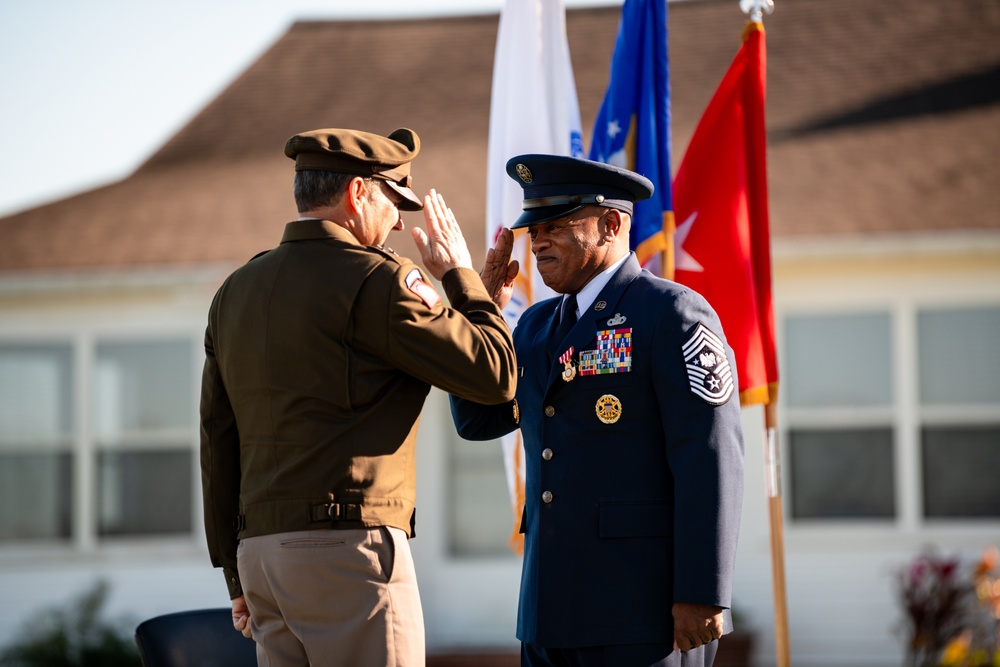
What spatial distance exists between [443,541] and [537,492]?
19.2 feet

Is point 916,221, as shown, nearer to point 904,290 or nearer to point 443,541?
point 904,290

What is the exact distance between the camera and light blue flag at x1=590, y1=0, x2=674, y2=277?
4727 millimetres

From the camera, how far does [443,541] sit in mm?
9078

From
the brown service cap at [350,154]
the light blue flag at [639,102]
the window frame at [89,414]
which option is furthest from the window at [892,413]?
the brown service cap at [350,154]

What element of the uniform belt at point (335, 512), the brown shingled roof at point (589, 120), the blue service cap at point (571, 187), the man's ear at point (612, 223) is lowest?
the uniform belt at point (335, 512)

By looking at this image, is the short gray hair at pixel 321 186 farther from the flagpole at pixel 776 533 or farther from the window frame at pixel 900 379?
the window frame at pixel 900 379

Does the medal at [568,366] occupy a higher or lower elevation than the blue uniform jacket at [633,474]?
higher

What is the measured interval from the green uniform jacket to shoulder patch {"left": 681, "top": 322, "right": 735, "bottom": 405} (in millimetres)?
465

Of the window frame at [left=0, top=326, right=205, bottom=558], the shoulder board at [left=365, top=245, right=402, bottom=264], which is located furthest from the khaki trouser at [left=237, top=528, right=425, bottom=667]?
the window frame at [left=0, top=326, right=205, bottom=558]

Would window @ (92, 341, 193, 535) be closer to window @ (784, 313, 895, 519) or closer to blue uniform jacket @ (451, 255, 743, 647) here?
window @ (784, 313, 895, 519)

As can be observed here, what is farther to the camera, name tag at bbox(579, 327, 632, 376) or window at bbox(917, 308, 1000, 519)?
window at bbox(917, 308, 1000, 519)

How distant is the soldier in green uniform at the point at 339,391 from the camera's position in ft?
9.25

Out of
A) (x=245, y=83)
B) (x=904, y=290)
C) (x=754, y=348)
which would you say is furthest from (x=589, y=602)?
(x=245, y=83)

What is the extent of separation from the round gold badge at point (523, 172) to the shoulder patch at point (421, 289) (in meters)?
0.64
